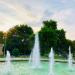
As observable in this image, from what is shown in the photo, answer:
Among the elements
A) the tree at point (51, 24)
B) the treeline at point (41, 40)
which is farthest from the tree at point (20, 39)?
the tree at point (51, 24)

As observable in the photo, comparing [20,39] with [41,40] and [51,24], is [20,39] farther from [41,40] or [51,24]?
[41,40]

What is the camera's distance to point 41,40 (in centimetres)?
7450

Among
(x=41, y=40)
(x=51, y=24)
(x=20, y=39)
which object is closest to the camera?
(x=41, y=40)

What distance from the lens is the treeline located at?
74125mm

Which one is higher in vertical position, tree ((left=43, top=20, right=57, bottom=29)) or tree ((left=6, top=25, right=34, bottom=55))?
tree ((left=43, top=20, right=57, bottom=29))

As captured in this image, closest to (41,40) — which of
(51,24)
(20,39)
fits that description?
(51,24)

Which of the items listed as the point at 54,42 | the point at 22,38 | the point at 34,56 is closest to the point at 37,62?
the point at 34,56

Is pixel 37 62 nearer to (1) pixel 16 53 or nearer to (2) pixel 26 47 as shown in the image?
(1) pixel 16 53

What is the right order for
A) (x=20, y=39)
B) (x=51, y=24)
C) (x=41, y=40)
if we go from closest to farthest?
(x=41, y=40), (x=51, y=24), (x=20, y=39)

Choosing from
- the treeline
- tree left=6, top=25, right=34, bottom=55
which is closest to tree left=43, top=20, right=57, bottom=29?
the treeline

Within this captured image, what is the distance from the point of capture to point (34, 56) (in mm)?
34969

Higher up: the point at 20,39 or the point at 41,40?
the point at 20,39

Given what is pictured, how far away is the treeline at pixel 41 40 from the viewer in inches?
2918

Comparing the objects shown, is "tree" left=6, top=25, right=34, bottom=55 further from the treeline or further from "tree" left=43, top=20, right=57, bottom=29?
"tree" left=43, top=20, right=57, bottom=29
